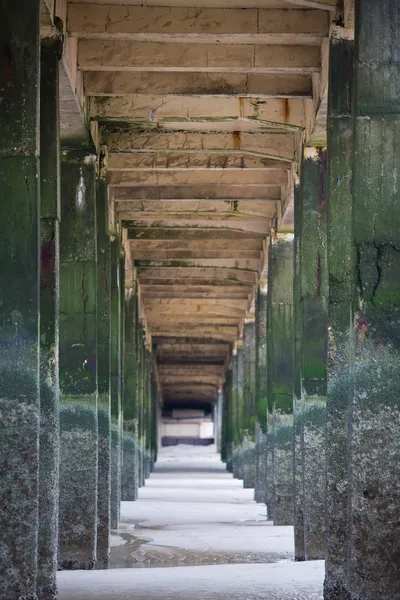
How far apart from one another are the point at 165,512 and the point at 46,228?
12.3 metres

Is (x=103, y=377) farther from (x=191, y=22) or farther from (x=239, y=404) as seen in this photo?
(x=239, y=404)

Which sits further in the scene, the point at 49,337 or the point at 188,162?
the point at 188,162

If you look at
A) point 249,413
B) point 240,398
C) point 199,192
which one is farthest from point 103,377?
point 240,398

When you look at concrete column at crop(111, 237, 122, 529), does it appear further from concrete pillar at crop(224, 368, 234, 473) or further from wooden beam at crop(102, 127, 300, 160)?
concrete pillar at crop(224, 368, 234, 473)

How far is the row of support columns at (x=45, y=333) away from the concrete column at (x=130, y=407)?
8892 millimetres

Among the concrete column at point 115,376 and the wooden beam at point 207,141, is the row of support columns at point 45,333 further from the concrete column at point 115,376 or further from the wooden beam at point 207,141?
the concrete column at point 115,376

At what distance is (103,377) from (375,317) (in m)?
7.79

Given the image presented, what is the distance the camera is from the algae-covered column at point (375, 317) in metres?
9.25

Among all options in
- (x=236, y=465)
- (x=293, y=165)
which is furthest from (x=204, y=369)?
(x=293, y=165)

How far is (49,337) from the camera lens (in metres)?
11.2

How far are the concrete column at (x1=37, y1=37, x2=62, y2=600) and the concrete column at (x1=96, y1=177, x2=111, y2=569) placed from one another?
14.6 ft

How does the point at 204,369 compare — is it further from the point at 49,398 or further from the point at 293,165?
the point at 49,398

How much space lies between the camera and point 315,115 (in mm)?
15305

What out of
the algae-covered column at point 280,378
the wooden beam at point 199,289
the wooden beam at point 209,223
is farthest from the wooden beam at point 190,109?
the wooden beam at point 199,289
